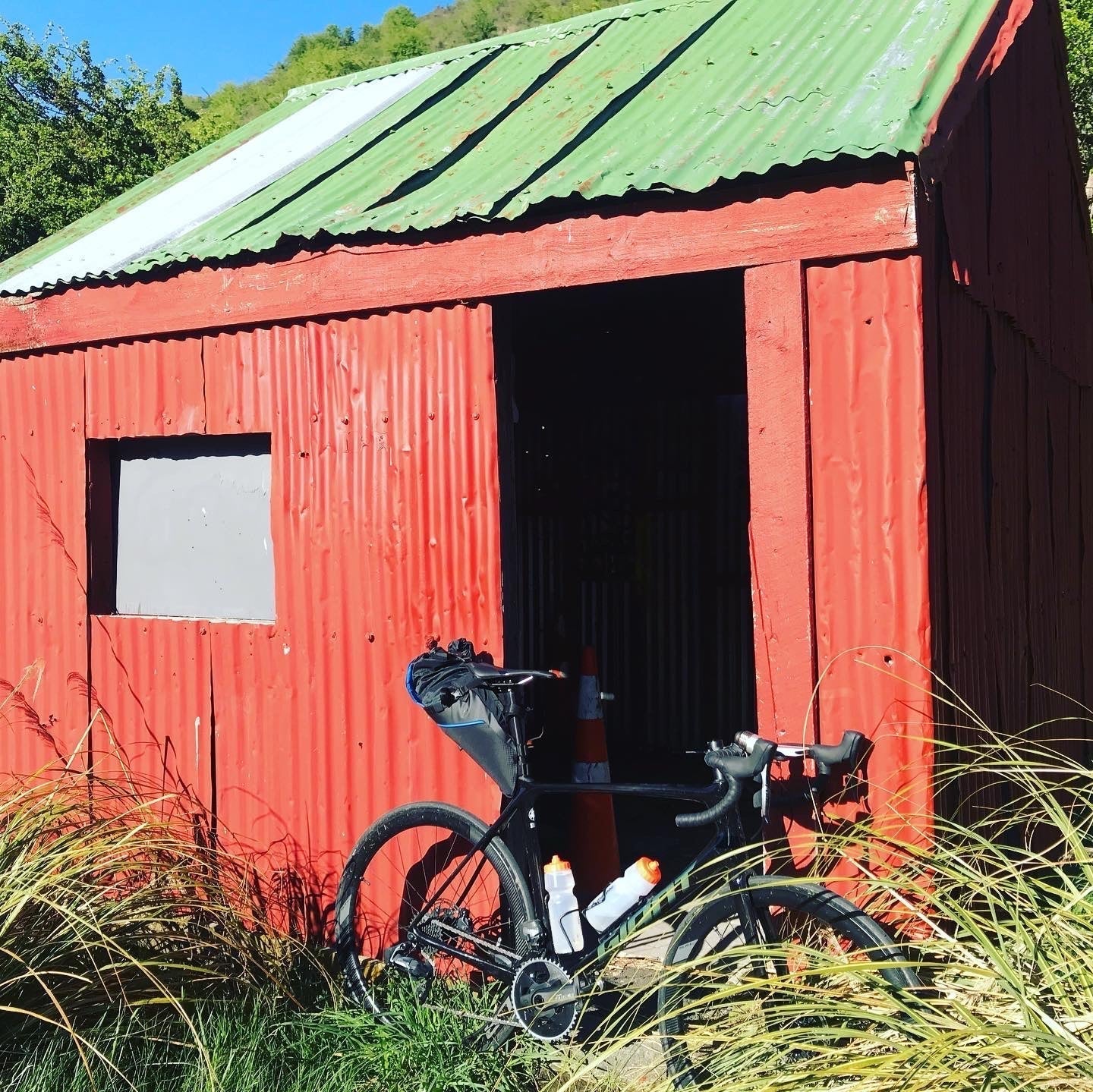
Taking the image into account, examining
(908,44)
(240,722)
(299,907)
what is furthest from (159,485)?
(908,44)

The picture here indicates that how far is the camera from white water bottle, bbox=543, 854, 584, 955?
4.00 metres

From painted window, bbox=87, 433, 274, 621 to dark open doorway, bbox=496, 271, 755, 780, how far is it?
2.95 metres

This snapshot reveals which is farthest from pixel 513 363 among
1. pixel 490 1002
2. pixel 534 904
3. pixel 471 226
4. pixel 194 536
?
pixel 490 1002

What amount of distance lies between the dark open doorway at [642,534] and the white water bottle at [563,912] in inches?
153

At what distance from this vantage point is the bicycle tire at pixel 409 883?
13.4ft

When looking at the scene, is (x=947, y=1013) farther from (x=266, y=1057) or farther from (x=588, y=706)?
(x=588, y=706)

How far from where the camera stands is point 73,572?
19.4 feet

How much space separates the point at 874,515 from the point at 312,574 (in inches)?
99.6

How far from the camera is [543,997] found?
3846 mm

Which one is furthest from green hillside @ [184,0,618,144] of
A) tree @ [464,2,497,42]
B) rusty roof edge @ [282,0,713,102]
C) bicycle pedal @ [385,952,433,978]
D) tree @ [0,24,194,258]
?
bicycle pedal @ [385,952,433,978]

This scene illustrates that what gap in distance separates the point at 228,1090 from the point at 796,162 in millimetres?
3613

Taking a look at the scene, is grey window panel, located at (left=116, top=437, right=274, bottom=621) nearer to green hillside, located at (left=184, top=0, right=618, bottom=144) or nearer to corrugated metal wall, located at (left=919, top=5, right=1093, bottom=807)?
corrugated metal wall, located at (left=919, top=5, right=1093, bottom=807)

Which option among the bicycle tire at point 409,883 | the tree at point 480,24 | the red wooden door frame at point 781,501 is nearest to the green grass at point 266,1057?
the bicycle tire at point 409,883

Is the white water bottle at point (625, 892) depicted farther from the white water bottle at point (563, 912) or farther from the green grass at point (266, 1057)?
the green grass at point (266, 1057)
